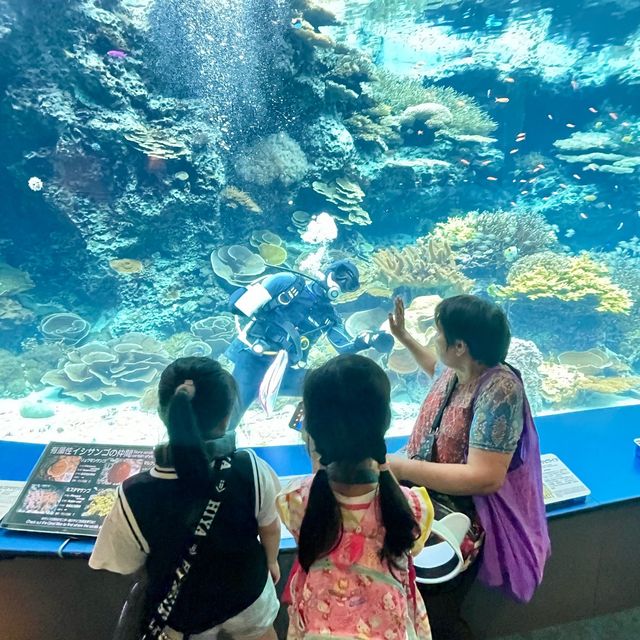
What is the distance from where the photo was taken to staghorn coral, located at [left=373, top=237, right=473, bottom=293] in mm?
4777

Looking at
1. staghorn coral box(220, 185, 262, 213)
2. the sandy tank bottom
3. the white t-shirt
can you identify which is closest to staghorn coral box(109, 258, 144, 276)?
staghorn coral box(220, 185, 262, 213)

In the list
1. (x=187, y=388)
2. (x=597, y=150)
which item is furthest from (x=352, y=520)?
(x=597, y=150)

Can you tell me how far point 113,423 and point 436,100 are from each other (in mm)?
5266

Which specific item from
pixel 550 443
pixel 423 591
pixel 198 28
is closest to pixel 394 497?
pixel 423 591

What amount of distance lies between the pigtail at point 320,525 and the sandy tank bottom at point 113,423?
2347 millimetres

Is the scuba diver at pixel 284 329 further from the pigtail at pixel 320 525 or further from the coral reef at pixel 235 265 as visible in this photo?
the coral reef at pixel 235 265

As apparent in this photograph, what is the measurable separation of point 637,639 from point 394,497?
72.7 inches

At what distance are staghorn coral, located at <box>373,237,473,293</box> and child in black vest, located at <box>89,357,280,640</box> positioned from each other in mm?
3732

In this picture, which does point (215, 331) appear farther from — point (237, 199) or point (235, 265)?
point (237, 199)

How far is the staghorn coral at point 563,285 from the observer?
16.6ft

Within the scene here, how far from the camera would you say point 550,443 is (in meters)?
2.66

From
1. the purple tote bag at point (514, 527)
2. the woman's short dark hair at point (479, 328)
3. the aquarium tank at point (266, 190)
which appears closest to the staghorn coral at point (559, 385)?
the aquarium tank at point (266, 190)

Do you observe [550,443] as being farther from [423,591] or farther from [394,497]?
[394,497]

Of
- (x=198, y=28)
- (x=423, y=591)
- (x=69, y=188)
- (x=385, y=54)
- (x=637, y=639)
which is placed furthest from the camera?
(x=385, y=54)
